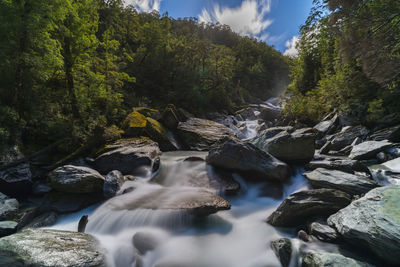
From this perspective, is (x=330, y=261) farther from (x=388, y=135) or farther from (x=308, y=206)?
(x=388, y=135)

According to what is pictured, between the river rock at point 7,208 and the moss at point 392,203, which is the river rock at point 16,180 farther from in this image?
the moss at point 392,203

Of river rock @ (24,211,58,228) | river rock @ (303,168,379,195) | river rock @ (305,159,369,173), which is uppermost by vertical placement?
river rock @ (305,159,369,173)

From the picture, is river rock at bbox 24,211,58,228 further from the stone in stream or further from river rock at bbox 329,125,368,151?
river rock at bbox 329,125,368,151

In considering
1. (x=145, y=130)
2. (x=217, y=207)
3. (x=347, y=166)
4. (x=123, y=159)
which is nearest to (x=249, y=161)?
(x=217, y=207)

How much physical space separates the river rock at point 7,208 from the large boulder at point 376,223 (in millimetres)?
7676

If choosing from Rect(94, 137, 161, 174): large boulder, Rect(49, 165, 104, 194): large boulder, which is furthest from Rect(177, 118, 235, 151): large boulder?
Rect(49, 165, 104, 194): large boulder

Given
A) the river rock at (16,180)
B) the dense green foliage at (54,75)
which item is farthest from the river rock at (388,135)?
the river rock at (16,180)

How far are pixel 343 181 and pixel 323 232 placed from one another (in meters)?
1.79

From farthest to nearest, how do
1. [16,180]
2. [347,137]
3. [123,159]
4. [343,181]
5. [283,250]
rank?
[347,137]
[123,159]
[16,180]
[343,181]
[283,250]

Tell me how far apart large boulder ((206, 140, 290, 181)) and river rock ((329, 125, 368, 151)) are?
3.64m

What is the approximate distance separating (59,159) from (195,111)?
15151 mm

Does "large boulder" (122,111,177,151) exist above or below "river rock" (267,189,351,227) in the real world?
above

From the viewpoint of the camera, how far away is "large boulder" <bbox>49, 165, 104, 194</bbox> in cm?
548

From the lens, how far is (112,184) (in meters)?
6.06
